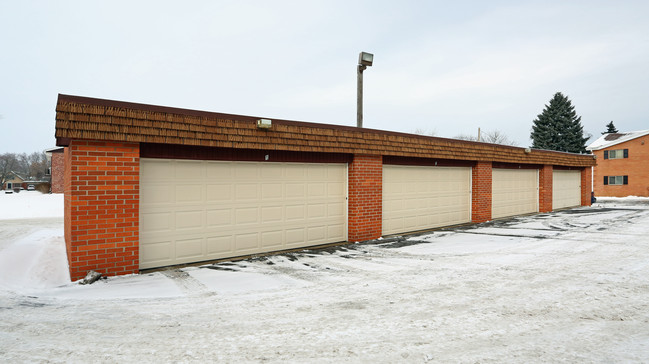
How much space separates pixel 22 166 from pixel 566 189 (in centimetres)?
13242

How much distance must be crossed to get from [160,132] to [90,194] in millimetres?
1546

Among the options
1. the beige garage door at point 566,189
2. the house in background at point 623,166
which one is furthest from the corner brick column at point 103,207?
the house in background at point 623,166

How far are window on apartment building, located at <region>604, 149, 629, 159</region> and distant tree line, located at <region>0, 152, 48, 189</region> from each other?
104m

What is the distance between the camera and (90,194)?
19.8 ft

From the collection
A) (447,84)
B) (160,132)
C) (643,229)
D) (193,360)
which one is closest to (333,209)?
(160,132)

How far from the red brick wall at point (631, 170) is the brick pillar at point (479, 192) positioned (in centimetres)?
2929

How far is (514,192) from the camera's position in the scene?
631 inches

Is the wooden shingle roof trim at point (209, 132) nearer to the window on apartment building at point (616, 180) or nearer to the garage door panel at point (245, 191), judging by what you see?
the garage door panel at point (245, 191)

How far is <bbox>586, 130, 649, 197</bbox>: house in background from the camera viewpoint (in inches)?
1299

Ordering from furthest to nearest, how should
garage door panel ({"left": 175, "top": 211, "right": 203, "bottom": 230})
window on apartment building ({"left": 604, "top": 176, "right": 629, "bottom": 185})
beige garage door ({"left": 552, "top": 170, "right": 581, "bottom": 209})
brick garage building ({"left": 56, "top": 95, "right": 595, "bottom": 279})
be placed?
window on apartment building ({"left": 604, "top": 176, "right": 629, "bottom": 185})
beige garage door ({"left": 552, "top": 170, "right": 581, "bottom": 209})
garage door panel ({"left": 175, "top": 211, "right": 203, "bottom": 230})
brick garage building ({"left": 56, "top": 95, "right": 595, "bottom": 279})

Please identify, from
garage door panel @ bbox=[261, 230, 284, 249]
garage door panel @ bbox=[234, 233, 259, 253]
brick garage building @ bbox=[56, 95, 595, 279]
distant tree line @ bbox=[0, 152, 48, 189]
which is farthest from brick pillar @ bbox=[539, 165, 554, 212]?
distant tree line @ bbox=[0, 152, 48, 189]

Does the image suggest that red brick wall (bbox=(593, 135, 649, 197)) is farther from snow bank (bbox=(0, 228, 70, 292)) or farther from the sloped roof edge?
snow bank (bbox=(0, 228, 70, 292))

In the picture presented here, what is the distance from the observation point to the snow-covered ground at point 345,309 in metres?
3.47

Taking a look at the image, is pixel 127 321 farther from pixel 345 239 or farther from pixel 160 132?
pixel 345 239
